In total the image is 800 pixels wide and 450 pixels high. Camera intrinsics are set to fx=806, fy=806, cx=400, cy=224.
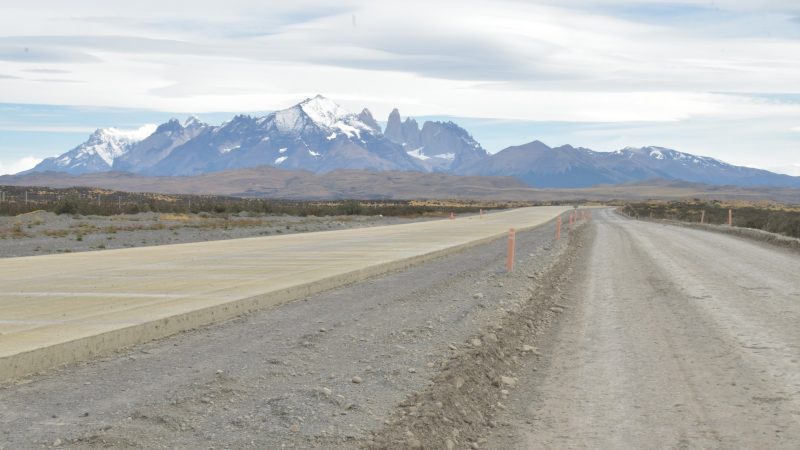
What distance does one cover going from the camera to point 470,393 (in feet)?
25.5

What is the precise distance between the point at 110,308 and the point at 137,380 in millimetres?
3595

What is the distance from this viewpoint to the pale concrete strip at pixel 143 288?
28.7 ft

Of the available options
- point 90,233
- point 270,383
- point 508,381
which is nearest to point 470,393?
point 508,381

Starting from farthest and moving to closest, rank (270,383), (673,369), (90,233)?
1. (90,233)
2. (673,369)
3. (270,383)

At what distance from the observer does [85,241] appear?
1267 inches

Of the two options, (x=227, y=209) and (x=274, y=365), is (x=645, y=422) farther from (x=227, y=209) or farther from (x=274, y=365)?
(x=227, y=209)

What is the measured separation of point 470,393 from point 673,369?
251cm

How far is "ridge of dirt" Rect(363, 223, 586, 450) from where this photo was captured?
6.33 m

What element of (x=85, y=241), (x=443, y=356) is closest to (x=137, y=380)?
(x=443, y=356)

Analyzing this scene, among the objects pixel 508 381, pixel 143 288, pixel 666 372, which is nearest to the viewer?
pixel 508 381

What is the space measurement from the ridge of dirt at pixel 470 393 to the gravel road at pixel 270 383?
0.04 metres

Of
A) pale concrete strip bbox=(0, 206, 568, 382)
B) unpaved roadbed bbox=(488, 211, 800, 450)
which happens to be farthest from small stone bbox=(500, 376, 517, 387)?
pale concrete strip bbox=(0, 206, 568, 382)

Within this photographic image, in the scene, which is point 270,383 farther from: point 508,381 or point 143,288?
point 143,288

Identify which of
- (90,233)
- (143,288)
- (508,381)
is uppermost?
(143,288)
